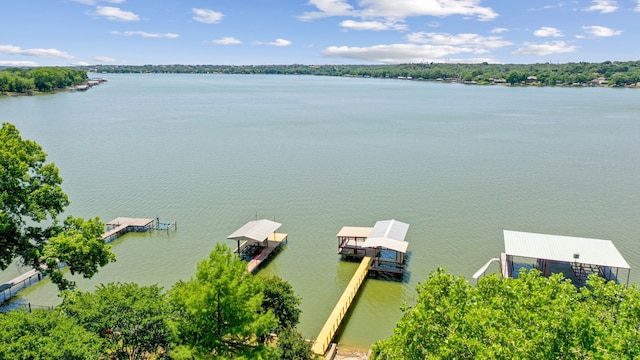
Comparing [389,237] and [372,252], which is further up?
[389,237]

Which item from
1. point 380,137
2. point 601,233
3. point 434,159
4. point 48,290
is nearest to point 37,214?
point 48,290

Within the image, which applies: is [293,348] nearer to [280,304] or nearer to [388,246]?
[280,304]

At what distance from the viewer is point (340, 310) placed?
20.0 m

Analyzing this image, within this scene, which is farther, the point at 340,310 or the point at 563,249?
the point at 563,249

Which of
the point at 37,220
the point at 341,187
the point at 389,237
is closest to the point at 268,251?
the point at 389,237

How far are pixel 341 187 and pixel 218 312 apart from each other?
1128 inches

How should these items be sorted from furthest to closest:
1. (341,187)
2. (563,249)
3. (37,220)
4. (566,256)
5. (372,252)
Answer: (341,187) → (372,252) → (563,249) → (566,256) → (37,220)

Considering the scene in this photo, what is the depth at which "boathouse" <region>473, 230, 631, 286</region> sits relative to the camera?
71.1 ft

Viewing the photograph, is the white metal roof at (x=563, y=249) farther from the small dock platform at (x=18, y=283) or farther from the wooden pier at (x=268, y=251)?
the small dock platform at (x=18, y=283)

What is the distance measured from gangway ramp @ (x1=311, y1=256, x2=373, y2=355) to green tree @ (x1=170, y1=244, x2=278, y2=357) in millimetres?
5099

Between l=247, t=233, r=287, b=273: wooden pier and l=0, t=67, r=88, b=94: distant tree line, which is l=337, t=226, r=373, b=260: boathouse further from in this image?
l=0, t=67, r=88, b=94: distant tree line

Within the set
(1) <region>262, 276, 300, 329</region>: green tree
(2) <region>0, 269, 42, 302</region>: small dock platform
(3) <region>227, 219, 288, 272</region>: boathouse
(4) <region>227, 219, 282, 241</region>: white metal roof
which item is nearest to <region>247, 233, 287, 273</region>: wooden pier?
(3) <region>227, 219, 288, 272</region>: boathouse

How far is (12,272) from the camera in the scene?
82.0 feet

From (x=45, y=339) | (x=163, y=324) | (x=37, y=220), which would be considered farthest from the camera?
(x=37, y=220)
